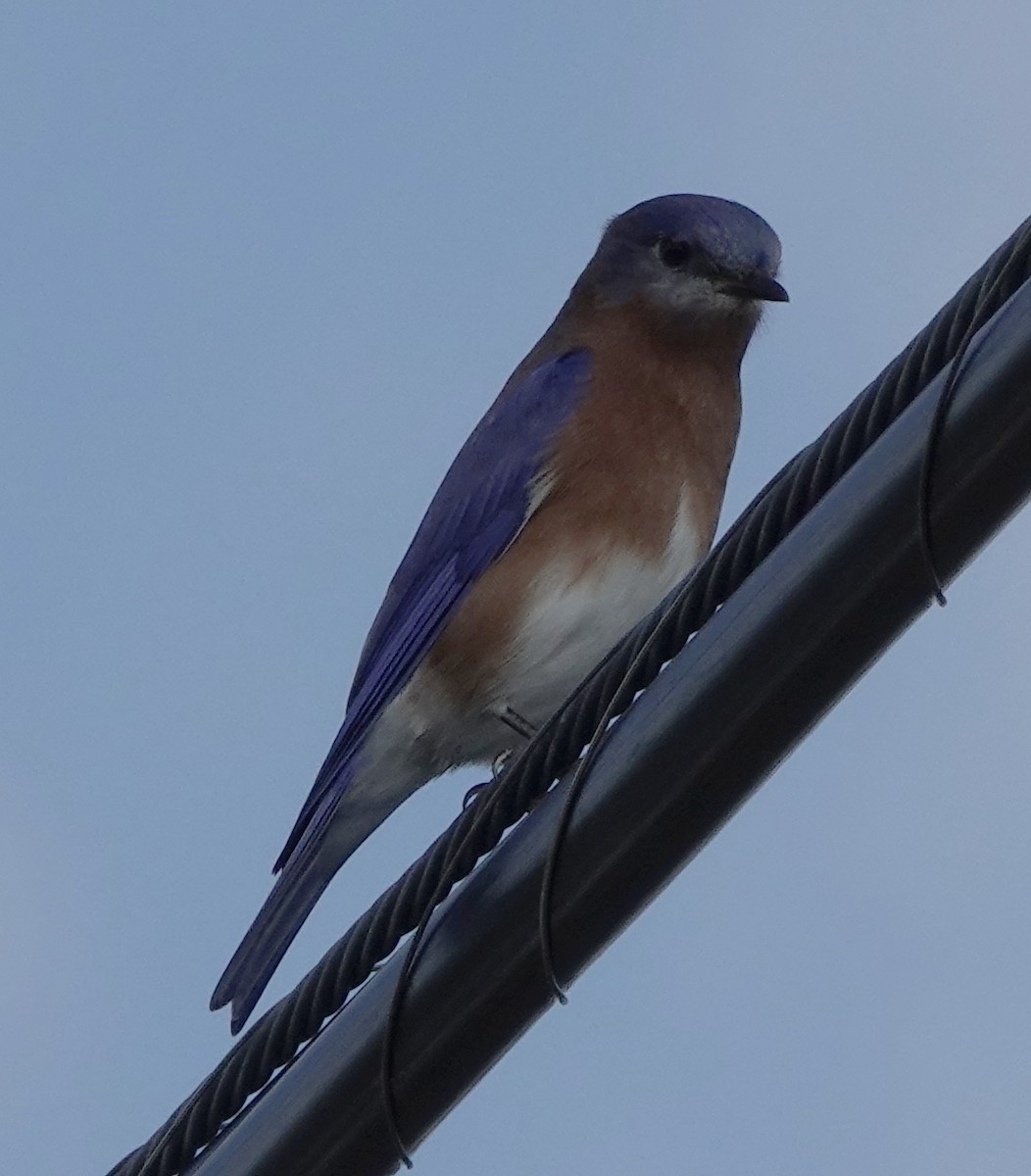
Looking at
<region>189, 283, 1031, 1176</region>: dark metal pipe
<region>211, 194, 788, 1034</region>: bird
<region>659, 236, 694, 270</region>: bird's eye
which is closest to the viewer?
<region>189, 283, 1031, 1176</region>: dark metal pipe

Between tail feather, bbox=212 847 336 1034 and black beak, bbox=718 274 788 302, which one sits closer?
tail feather, bbox=212 847 336 1034

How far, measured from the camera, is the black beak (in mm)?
6301

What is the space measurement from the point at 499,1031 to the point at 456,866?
12.5 inches

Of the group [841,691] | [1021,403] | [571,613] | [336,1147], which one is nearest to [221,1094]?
[336,1147]

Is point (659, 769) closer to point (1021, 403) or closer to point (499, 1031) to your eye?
point (499, 1031)

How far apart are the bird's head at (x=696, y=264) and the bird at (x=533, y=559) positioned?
0.19 ft

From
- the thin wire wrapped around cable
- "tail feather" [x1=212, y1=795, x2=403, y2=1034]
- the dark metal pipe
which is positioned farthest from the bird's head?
the dark metal pipe

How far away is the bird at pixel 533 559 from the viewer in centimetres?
550

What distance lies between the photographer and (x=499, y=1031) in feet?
8.83

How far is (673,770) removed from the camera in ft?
8.21

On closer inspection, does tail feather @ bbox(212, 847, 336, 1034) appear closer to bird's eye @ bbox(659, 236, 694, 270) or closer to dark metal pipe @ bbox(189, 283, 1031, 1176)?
dark metal pipe @ bbox(189, 283, 1031, 1176)

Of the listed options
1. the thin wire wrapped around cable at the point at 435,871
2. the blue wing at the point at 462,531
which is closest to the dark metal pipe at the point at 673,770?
the thin wire wrapped around cable at the point at 435,871

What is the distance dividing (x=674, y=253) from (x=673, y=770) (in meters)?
4.23

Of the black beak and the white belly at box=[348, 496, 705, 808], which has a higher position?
the black beak
